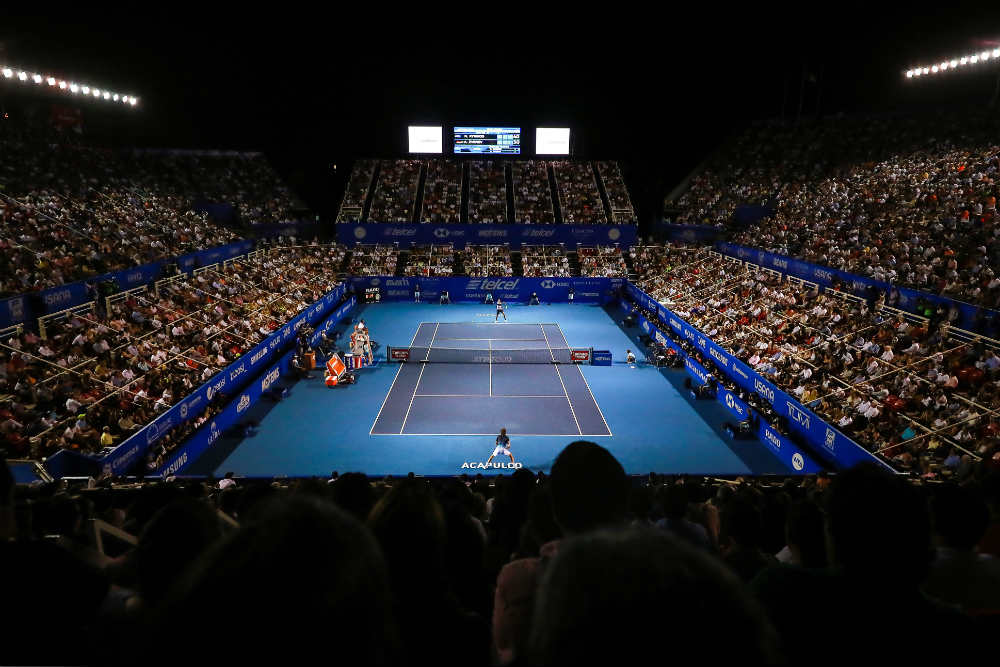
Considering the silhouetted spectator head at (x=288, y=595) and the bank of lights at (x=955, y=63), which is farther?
the bank of lights at (x=955, y=63)

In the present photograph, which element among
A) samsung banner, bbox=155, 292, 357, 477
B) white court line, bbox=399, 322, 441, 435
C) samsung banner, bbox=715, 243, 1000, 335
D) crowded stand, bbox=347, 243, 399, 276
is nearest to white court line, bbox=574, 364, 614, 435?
white court line, bbox=399, 322, 441, 435

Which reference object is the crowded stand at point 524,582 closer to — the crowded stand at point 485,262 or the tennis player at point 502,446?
the tennis player at point 502,446

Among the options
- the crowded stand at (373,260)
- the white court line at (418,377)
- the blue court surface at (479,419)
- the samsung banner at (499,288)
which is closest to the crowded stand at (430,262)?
the crowded stand at (373,260)

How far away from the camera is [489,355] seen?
30.5m

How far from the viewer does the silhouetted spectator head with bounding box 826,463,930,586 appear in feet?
6.93

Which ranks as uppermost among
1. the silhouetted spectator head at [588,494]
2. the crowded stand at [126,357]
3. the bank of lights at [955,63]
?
the bank of lights at [955,63]

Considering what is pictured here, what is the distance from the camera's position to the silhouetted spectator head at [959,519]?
3936mm

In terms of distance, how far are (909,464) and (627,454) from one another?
296 inches

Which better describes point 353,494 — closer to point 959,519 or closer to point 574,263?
point 959,519

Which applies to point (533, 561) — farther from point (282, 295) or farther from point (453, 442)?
point (282, 295)

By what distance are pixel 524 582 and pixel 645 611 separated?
1.88 metres

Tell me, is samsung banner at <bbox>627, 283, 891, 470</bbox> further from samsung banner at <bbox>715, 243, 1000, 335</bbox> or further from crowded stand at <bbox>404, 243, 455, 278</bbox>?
crowded stand at <bbox>404, 243, 455, 278</bbox>

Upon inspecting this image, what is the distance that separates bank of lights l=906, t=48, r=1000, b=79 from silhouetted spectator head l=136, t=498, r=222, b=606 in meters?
47.9

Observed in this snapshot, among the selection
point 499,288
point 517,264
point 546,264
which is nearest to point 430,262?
point 499,288
